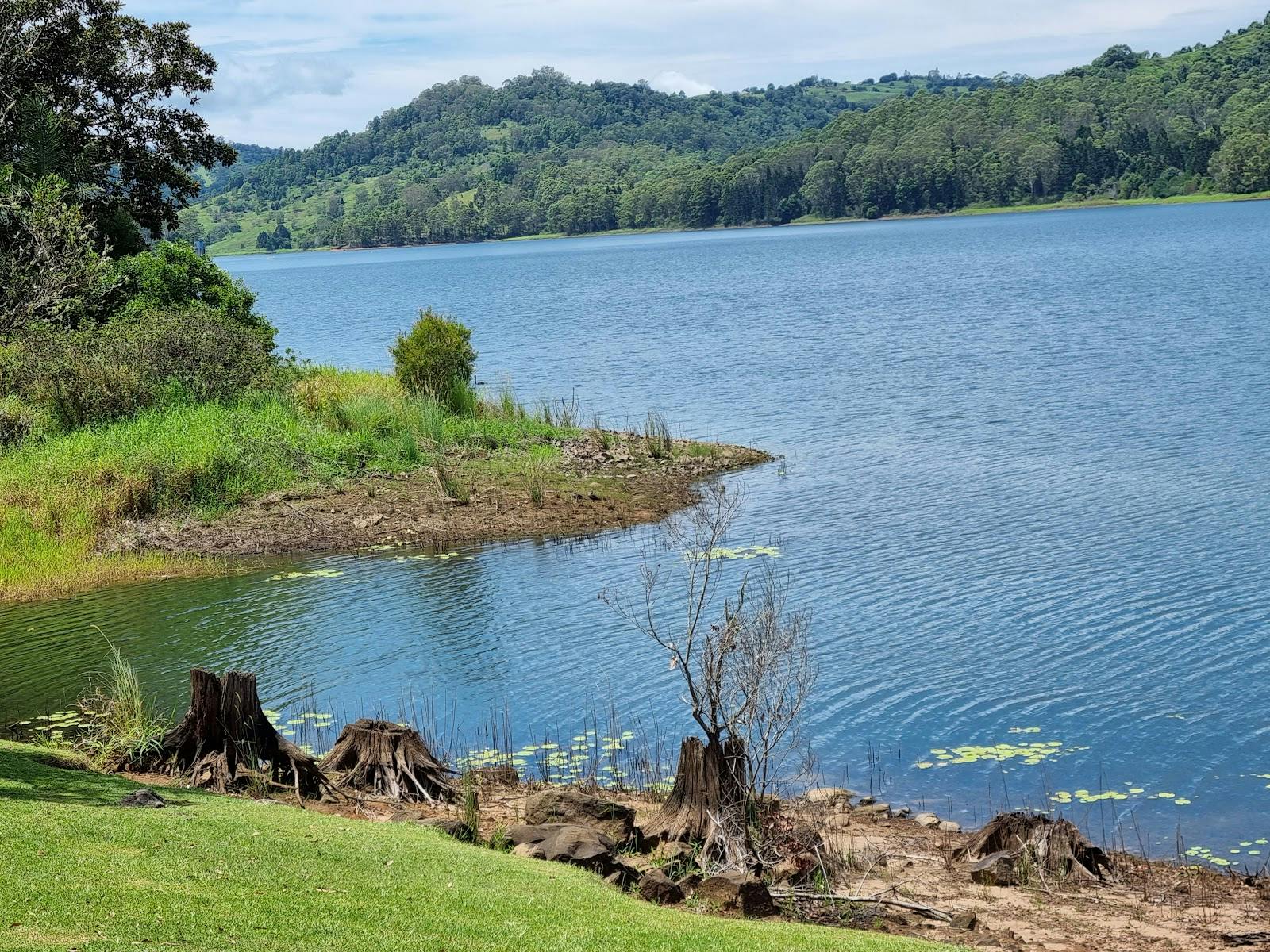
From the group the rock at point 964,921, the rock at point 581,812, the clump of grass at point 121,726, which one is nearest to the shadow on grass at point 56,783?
the clump of grass at point 121,726

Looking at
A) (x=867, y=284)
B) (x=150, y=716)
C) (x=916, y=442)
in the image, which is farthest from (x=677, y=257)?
(x=150, y=716)

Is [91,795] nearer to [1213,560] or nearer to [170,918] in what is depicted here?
[170,918]

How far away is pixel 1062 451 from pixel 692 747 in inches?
996

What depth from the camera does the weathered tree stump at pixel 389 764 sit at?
16.2m

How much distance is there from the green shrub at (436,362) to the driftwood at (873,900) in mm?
28067

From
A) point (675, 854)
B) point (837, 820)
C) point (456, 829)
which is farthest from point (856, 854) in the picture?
point (456, 829)

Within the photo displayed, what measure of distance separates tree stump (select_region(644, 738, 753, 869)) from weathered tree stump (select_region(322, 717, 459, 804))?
3.30m

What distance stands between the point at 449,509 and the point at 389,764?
1610 cm

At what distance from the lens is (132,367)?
119ft

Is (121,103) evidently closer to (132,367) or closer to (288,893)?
(132,367)

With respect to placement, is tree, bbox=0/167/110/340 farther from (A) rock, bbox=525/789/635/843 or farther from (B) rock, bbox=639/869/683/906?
(B) rock, bbox=639/869/683/906

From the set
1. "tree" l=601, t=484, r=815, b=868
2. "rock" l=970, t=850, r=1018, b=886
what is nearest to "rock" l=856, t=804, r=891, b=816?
"tree" l=601, t=484, r=815, b=868

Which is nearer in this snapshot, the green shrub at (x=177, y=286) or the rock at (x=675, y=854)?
the rock at (x=675, y=854)

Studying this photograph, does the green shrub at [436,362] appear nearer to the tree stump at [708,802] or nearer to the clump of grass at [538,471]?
the clump of grass at [538,471]
